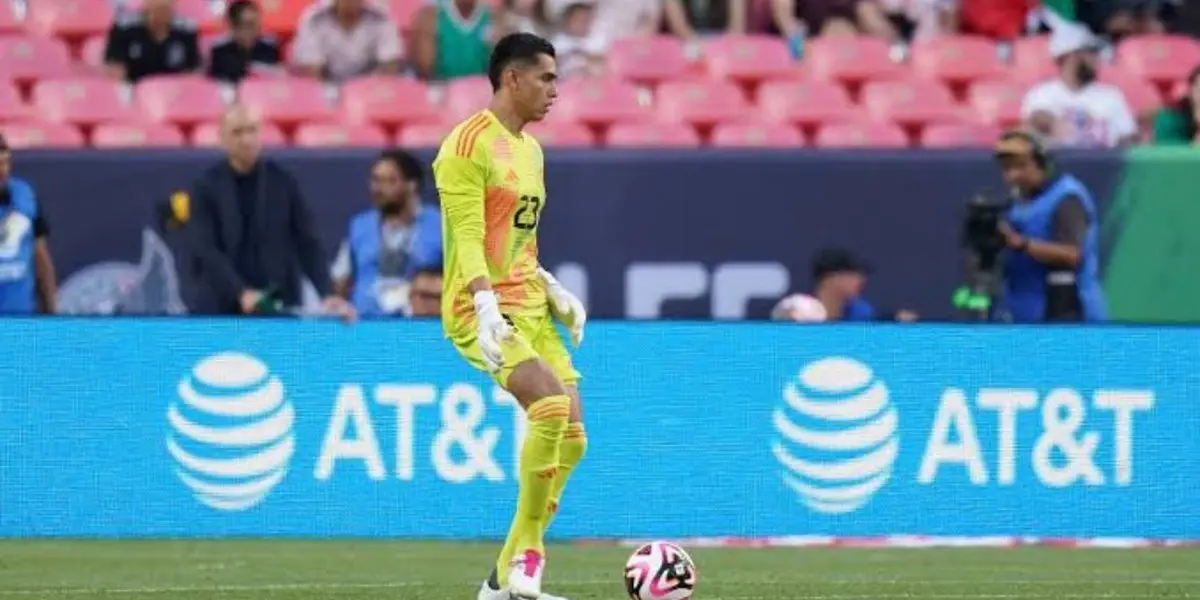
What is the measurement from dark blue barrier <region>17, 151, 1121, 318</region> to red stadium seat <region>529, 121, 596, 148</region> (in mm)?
510

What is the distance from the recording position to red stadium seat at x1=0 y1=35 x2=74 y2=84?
18.8 m

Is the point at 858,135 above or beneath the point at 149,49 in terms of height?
beneath

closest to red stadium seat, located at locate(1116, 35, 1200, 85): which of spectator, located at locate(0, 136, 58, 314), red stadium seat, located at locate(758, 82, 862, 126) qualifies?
red stadium seat, located at locate(758, 82, 862, 126)

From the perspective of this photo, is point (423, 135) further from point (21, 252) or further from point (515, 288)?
point (515, 288)

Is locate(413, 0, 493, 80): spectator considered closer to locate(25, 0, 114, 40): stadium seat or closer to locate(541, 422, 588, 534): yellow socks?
locate(25, 0, 114, 40): stadium seat

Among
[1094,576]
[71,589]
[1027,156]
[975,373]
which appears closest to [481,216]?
[71,589]

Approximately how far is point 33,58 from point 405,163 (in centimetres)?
475

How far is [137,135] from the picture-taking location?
59.3 ft

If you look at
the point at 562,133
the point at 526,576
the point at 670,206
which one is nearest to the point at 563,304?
the point at 526,576

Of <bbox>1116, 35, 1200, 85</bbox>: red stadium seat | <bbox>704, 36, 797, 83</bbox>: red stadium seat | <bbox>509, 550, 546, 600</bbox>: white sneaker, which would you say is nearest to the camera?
<bbox>509, 550, 546, 600</bbox>: white sneaker

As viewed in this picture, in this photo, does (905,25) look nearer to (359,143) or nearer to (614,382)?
(359,143)

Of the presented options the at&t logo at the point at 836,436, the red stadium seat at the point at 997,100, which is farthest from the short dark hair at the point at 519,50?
the red stadium seat at the point at 997,100

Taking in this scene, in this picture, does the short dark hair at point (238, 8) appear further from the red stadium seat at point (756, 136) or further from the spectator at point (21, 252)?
the spectator at point (21, 252)

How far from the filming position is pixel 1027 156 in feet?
48.4
